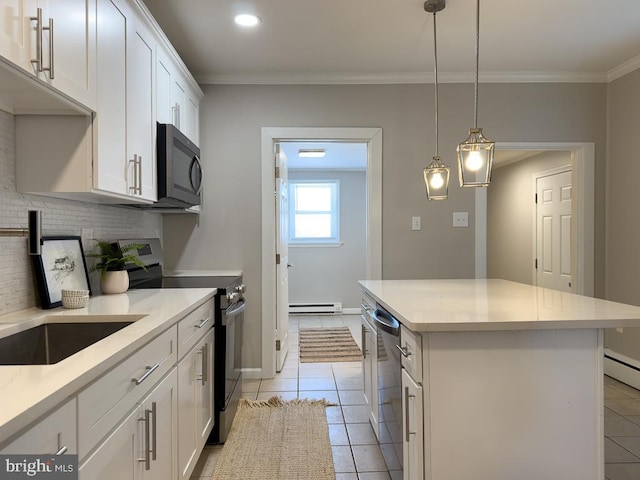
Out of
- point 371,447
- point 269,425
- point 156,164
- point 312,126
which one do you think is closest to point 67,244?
point 156,164

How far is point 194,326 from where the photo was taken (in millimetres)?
1897

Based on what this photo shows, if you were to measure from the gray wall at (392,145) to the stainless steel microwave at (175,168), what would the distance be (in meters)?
0.58

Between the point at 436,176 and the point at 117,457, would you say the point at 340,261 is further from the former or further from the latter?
the point at 117,457

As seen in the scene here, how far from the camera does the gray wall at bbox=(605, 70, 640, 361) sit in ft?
10.3

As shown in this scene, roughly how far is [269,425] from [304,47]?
2.57 meters

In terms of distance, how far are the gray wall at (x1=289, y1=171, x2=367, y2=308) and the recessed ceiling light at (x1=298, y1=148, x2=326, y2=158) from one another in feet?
3.42

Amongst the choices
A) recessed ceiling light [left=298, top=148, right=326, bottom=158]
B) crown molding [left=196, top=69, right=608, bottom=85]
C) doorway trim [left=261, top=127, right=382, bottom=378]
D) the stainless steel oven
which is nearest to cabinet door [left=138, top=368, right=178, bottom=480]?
the stainless steel oven

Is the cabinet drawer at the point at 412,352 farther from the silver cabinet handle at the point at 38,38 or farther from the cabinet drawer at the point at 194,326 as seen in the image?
the silver cabinet handle at the point at 38,38

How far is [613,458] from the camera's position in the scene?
2.15 metres

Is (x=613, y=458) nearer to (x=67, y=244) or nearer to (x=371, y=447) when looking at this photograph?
(x=371, y=447)

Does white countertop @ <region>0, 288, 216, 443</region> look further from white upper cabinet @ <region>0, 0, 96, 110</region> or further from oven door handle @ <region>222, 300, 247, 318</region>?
white upper cabinet @ <region>0, 0, 96, 110</region>

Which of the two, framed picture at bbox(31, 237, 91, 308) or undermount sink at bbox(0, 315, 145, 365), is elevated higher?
framed picture at bbox(31, 237, 91, 308)

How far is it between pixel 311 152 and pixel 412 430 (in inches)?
157

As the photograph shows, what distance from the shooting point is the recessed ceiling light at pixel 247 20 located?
244cm
